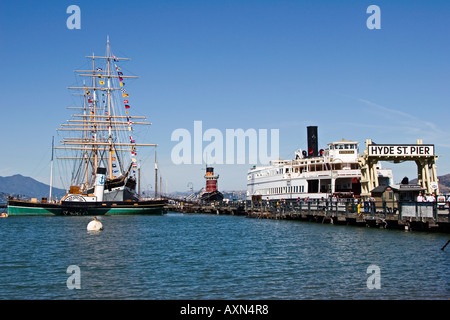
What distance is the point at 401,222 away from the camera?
3738 cm

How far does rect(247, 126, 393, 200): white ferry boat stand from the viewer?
217 feet

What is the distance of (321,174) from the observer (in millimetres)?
68812

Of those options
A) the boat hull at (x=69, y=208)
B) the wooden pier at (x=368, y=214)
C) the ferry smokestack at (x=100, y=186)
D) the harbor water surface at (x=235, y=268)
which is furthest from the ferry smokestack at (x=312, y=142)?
the harbor water surface at (x=235, y=268)

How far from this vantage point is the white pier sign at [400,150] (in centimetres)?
4762

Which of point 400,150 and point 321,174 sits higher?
point 400,150

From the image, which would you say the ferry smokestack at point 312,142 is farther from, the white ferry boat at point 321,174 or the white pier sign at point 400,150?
the white pier sign at point 400,150

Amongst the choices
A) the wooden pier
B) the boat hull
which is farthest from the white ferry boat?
the boat hull

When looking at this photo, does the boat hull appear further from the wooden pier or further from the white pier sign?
the white pier sign

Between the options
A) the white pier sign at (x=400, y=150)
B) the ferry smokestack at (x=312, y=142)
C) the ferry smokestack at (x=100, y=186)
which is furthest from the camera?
the ferry smokestack at (x=100, y=186)

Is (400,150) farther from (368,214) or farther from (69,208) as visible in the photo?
(69,208)

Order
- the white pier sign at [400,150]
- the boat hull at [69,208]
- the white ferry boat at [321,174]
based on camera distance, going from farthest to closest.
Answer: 1. the boat hull at [69,208]
2. the white ferry boat at [321,174]
3. the white pier sign at [400,150]

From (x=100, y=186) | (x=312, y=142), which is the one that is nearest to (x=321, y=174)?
(x=312, y=142)

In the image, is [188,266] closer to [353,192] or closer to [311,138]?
[353,192]

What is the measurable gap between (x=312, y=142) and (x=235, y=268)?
5783cm
